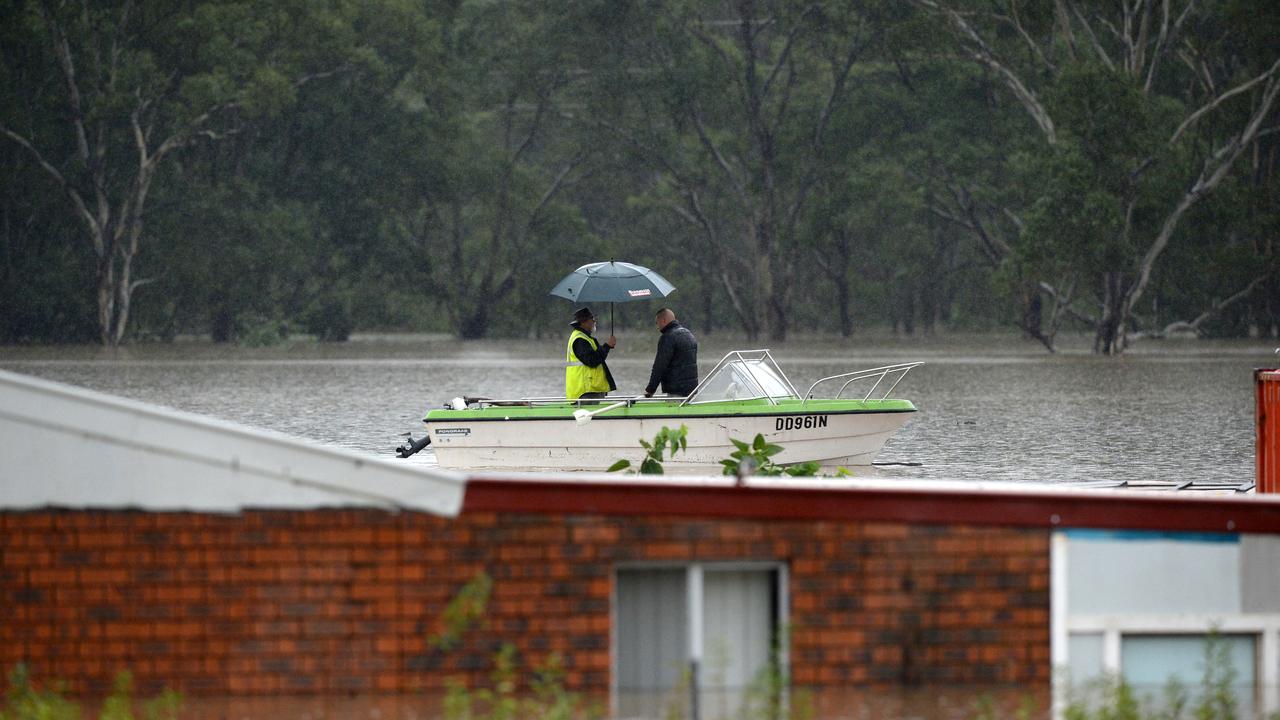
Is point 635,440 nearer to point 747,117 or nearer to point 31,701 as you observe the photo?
point 31,701

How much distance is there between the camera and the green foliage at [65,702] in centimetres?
666

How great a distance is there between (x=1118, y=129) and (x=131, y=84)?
3391 cm

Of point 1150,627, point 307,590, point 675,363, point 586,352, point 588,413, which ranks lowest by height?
point 1150,627

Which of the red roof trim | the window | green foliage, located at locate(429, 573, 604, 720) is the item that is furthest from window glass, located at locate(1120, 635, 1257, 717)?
green foliage, located at locate(429, 573, 604, 720)

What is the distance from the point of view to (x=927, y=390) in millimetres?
40969

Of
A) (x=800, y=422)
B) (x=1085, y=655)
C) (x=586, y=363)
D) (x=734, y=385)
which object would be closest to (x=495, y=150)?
(x=586, y=363)

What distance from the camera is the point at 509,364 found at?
5541 centimetres

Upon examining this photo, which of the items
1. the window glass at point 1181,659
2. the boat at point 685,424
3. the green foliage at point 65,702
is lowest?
the green foliage at point 65,702

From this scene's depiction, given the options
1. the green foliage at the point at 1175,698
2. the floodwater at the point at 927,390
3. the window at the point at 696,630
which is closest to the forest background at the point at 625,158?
the floodwater at the point at 927,390

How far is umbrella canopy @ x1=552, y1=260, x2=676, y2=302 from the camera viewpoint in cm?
1926

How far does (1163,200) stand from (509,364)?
71.5 ft

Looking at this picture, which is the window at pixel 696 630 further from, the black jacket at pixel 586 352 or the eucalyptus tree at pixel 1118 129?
the eucalyptus tree at pixel 1118 129

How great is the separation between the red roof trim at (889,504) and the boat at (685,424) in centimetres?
1027

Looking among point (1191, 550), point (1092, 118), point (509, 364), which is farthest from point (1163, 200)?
point (1191, 550)
